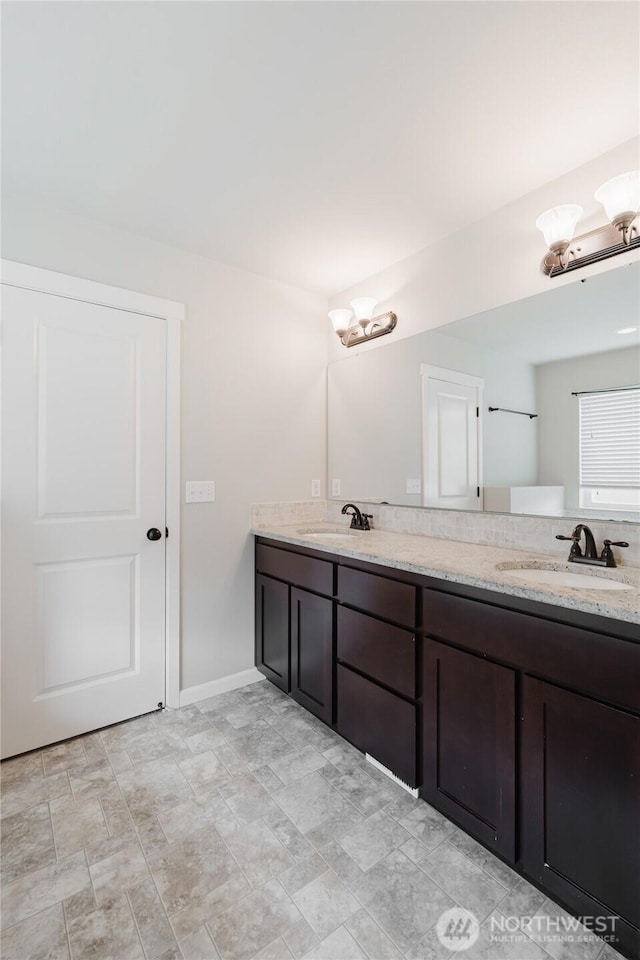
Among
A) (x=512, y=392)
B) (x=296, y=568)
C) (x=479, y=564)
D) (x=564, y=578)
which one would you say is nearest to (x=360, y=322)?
(x=512, y=392)

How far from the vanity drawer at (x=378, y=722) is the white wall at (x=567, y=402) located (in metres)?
1.07

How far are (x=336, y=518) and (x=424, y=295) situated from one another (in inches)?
57.2

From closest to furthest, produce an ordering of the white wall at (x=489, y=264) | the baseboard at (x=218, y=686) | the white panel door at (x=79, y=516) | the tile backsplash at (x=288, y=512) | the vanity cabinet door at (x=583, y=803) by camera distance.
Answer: the vanity cabinet door at (x=583, y=803) < the white wall at (x=489, y=264) < the white panel door at (x=79, y=516) < the baseboard at (x=218, y=686) < the tile backsplash at (x=288, y=512)

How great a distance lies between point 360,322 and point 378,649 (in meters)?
1.85

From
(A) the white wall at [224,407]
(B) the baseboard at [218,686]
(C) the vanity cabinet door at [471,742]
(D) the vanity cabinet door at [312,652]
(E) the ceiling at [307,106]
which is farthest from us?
(B) the baseboard at [218,686]

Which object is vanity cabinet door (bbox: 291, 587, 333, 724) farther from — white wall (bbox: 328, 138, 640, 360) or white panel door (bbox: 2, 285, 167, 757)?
white wall (bbox: 328, 138, 640, 360)

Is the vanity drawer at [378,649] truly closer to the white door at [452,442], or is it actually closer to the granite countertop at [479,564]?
the granite countertop at [479,564]

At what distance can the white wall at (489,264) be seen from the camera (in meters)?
1.67

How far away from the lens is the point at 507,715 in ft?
4.30

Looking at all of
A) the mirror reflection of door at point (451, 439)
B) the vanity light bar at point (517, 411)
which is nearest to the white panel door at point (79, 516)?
the mirror reflection of door at point (451, 439)

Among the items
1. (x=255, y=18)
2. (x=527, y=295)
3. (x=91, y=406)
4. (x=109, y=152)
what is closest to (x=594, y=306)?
(x=527, y=295)

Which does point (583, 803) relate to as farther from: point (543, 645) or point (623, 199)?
point (623, 199)

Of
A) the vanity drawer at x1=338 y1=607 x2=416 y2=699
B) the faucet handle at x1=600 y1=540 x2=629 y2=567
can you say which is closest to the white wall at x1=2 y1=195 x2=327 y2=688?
the vanity drawer at x1=338 y1=607 x2=416 y2=699

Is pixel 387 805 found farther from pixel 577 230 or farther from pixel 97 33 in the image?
pixel 97 33
